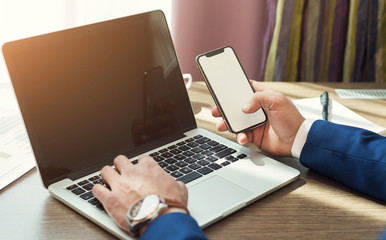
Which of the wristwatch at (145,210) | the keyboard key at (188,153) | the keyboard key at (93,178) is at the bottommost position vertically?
the keyboard key at (188,153)

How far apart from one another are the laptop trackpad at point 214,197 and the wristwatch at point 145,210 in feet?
0.19

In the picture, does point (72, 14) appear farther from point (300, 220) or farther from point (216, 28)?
point (300, 220)

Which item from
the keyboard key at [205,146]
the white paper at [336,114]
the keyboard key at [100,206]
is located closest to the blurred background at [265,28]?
the white paper at [336,114]

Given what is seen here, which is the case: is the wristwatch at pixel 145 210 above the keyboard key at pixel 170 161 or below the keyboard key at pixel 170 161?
above

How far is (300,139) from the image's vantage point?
0.94 metres

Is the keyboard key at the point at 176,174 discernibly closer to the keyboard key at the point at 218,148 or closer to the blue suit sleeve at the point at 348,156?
the keyboard key at the point at 218,148

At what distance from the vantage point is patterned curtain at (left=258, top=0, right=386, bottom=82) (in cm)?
183

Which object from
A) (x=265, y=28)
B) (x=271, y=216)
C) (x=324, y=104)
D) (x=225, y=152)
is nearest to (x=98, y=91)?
(x=225, y=152)

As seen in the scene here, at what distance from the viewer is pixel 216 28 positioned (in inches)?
71.2

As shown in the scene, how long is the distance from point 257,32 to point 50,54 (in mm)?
1165

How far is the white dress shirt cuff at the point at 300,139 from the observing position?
0.94 metres

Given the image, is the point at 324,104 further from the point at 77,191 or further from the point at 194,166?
the point at 77,191

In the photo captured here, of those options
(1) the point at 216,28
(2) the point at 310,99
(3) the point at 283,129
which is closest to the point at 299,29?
(1) the point at 216,28

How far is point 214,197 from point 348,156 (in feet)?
0.90
